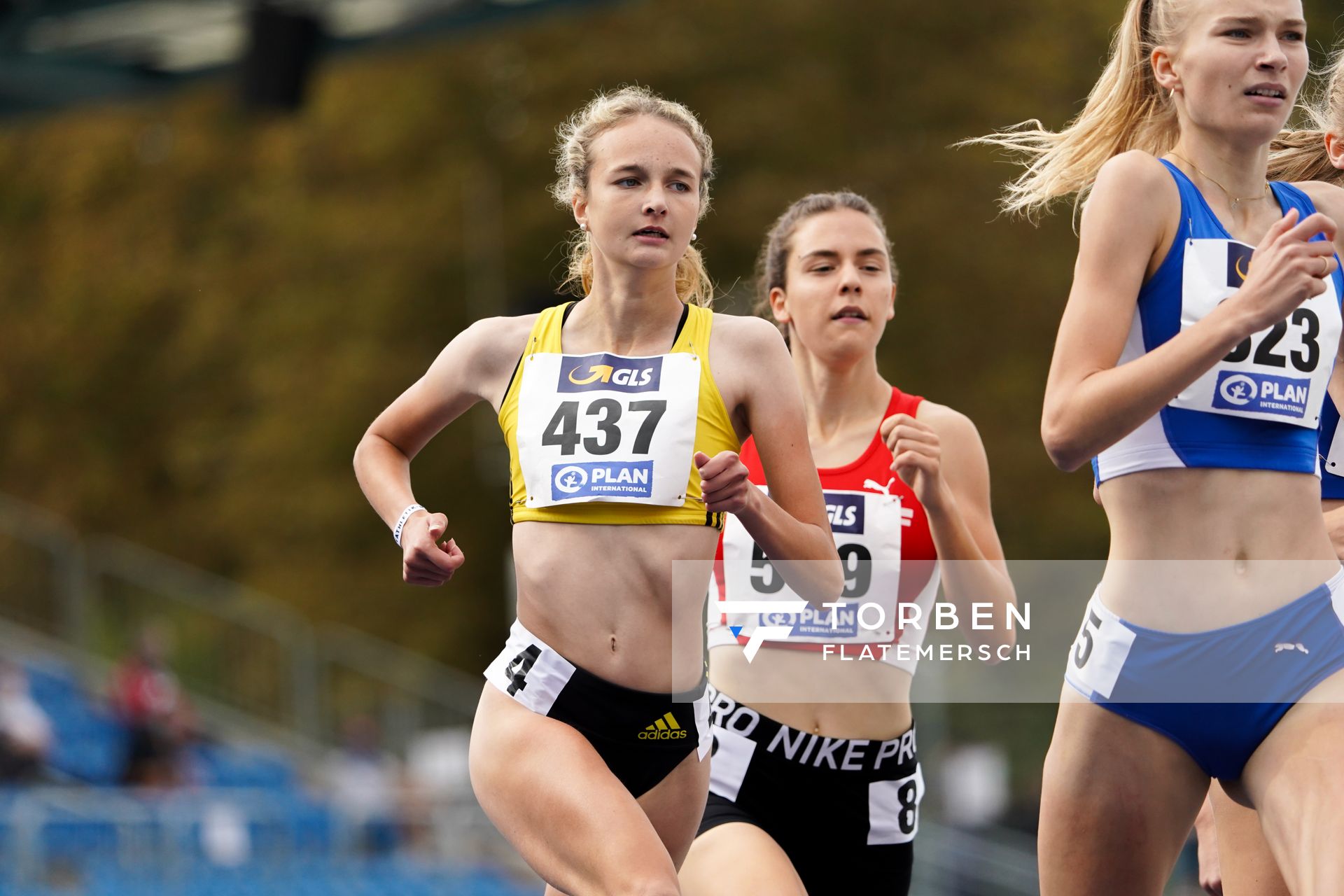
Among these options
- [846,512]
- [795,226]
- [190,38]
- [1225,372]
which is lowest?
[846,512]

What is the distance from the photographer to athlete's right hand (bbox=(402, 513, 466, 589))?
3.83 meters

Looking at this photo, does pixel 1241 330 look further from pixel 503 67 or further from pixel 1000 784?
pixel 503 67

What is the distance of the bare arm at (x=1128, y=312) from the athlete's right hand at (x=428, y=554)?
1261mm

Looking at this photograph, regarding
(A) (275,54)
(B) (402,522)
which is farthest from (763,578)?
(A) (275,54)

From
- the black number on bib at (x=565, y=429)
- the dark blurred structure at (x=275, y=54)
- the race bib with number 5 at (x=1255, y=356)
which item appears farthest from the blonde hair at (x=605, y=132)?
the dark blurred structure at (x=275, y=54)

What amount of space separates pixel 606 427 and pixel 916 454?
873 mm

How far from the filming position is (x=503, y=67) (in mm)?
19734

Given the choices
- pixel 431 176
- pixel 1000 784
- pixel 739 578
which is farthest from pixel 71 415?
pixel 739 578

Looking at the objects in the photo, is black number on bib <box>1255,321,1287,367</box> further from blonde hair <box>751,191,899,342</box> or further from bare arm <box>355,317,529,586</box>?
blonde hair <box>751,191,899,342</box>

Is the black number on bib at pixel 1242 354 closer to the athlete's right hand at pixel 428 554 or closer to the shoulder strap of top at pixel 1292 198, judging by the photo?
the shoulder strap of top at pixel 1292 198

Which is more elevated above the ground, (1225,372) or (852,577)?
(1225,372)

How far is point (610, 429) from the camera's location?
3990 mm

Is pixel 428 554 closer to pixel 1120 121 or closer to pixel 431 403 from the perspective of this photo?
pixel 431 403

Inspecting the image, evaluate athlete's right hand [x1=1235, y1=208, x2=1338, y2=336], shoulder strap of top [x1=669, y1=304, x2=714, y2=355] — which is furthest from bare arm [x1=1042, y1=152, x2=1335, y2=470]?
shoulder strap of top [x1=669, y1=304, x2=714, y2=355]
